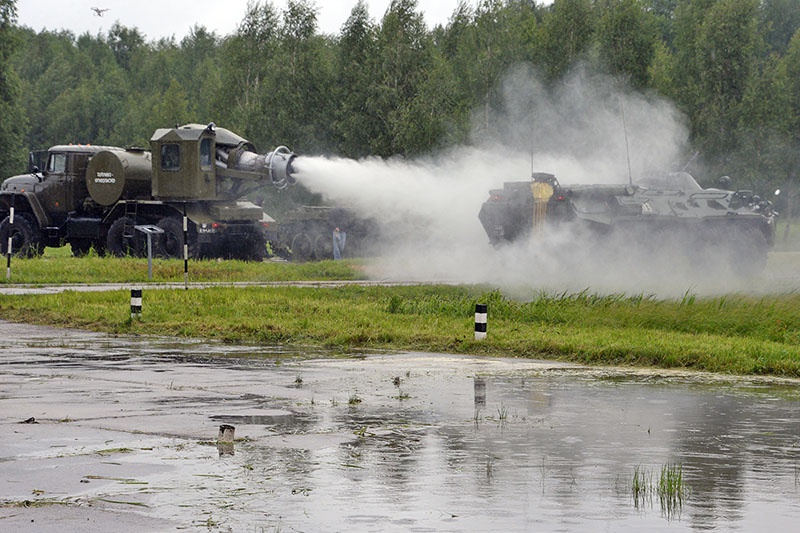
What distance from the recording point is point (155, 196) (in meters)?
40.5

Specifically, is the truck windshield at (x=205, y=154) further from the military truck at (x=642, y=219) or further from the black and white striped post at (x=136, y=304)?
the black and white striped post at (x=136, y=304)

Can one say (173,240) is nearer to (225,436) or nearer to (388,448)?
(225,436)

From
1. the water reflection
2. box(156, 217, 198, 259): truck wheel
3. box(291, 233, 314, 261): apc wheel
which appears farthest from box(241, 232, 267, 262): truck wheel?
the water reflection

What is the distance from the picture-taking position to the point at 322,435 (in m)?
11.6

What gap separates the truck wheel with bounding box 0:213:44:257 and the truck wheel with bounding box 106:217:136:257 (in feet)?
8.86

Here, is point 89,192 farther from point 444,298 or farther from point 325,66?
point 325,66

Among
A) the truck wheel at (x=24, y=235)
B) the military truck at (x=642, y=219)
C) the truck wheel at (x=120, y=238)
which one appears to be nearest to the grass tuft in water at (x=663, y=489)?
the military truck at (x=642, y=219)

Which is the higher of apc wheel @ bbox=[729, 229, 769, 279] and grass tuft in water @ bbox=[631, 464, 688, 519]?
apc wheel @ bbox=[729, 229, 769, 279]

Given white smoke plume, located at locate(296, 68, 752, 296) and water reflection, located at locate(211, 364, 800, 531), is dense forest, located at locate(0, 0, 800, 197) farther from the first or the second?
water reflection, located at locate(211, 364, 800, 531)

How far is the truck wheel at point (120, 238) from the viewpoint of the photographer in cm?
4069

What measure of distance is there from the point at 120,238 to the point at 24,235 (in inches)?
144

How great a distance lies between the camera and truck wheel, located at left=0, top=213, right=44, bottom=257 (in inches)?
1657

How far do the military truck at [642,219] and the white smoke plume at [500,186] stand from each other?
38cm

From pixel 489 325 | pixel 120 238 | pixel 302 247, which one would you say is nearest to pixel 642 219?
pixel 489 325
